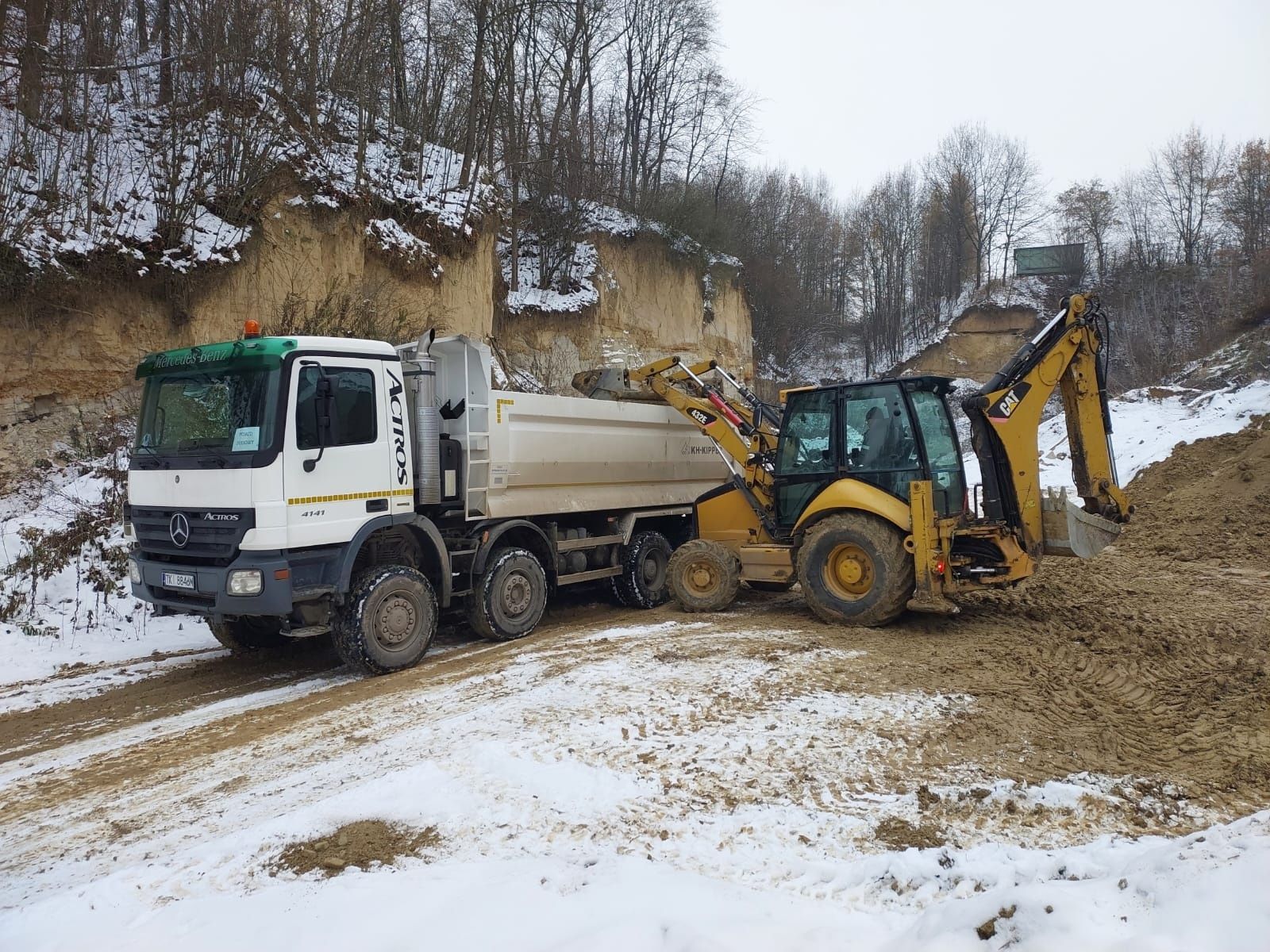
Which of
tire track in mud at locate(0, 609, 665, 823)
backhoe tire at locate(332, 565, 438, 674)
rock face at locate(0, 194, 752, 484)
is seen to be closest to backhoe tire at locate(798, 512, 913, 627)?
tire track in mud at locate(0, 609, 665, 823)

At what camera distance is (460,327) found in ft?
49.2

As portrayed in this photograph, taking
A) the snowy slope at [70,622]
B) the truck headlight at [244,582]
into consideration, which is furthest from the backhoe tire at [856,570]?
the snowy slope at [70,622]

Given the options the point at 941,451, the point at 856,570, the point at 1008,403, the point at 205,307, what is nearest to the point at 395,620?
the point at 856,570

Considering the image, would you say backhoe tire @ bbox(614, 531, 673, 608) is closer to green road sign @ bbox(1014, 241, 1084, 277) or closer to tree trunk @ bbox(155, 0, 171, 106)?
tree trunk @ bbox(155, 0, 171, 106)

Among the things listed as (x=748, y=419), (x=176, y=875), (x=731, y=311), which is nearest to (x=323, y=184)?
(x=748, y=419)

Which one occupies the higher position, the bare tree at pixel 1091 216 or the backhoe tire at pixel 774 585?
the bare tree at pixel 1091 216

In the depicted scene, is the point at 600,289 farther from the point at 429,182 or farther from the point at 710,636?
the point at 710,636

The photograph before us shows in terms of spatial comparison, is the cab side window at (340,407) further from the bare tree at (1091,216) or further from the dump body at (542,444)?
the bare tree at (1091,216)

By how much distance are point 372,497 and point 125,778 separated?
2572 millimetres

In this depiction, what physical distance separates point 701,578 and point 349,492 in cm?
388

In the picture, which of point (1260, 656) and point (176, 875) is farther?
point (1260, 656)

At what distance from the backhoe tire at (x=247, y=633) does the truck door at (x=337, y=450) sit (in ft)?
4.71

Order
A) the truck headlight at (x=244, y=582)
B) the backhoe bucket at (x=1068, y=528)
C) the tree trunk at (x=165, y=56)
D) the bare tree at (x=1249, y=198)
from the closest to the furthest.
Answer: the truck headlight at (x=244, y=582), the backhoe bucket at (x=1068, y=528), the tree trunk at (x=165, y=56), the bare tree at (x=1249, y=198)

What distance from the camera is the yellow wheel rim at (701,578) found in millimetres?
8547
